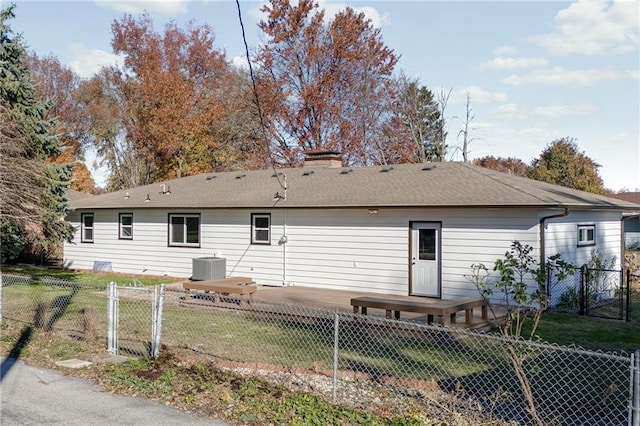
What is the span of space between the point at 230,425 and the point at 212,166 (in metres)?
30.1

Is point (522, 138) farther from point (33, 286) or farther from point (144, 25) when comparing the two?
point (33, 286)

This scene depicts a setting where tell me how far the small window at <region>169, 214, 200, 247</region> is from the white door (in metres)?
7.70

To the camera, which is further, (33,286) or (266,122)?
(266,122)

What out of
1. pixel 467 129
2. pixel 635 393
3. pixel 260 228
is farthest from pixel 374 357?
pixel 467 129

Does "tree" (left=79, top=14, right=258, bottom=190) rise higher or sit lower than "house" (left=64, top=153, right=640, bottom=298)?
higher

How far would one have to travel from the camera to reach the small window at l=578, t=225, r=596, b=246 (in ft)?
48.5

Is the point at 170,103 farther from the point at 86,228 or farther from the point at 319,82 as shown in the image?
the point at 86,228

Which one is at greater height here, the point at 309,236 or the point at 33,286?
the point at 309,236

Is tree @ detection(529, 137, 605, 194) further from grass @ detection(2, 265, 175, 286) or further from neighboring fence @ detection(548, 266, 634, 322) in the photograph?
grass @ detection(2, 265, 175, 286)

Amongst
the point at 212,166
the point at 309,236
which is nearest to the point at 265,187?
the point at 309,236

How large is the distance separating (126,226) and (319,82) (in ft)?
49.7

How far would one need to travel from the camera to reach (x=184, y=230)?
18969 millimetres

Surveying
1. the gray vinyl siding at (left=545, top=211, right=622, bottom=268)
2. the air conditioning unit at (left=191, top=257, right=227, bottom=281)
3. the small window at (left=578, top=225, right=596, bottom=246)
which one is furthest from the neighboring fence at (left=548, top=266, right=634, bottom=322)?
the air conditioning unit at (left=191, top=257, right=227, bottom=281)

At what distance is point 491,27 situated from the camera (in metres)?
13.7
